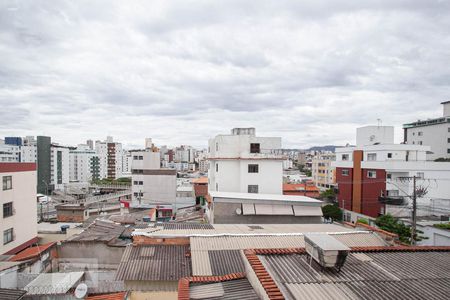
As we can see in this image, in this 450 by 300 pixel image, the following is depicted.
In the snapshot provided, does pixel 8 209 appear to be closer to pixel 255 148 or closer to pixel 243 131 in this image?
pixel 255 148

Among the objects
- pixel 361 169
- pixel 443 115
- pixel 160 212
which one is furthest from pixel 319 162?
pixel 160 212

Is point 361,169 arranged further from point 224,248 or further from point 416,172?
point 224,248

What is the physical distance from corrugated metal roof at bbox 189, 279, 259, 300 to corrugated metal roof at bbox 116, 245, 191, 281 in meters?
2.85

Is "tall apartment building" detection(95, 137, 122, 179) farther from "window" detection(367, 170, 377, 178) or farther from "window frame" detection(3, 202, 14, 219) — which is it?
"window" detection(367, 170, 377, 178)

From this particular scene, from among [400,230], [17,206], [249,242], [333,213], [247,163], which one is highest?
[247,163]

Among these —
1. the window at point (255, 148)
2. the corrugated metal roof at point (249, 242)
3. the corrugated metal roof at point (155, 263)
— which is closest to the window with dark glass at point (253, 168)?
the window at point (255, 148)

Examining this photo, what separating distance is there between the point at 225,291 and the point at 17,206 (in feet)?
60.8

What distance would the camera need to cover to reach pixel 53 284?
10008 mm

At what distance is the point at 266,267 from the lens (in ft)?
21.9

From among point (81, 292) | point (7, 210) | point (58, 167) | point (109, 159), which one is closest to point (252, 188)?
point (7, 210)

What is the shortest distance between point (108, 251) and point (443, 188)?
3497cm

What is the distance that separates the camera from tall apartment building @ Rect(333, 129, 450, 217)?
31.3 metres

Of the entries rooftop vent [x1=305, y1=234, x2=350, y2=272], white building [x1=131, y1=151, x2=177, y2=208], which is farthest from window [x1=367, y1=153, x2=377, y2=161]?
rooftop vent [x1=305, y1=234, x2=350, y2=272]

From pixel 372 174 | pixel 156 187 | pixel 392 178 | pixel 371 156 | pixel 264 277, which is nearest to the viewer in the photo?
pixel 264 277
